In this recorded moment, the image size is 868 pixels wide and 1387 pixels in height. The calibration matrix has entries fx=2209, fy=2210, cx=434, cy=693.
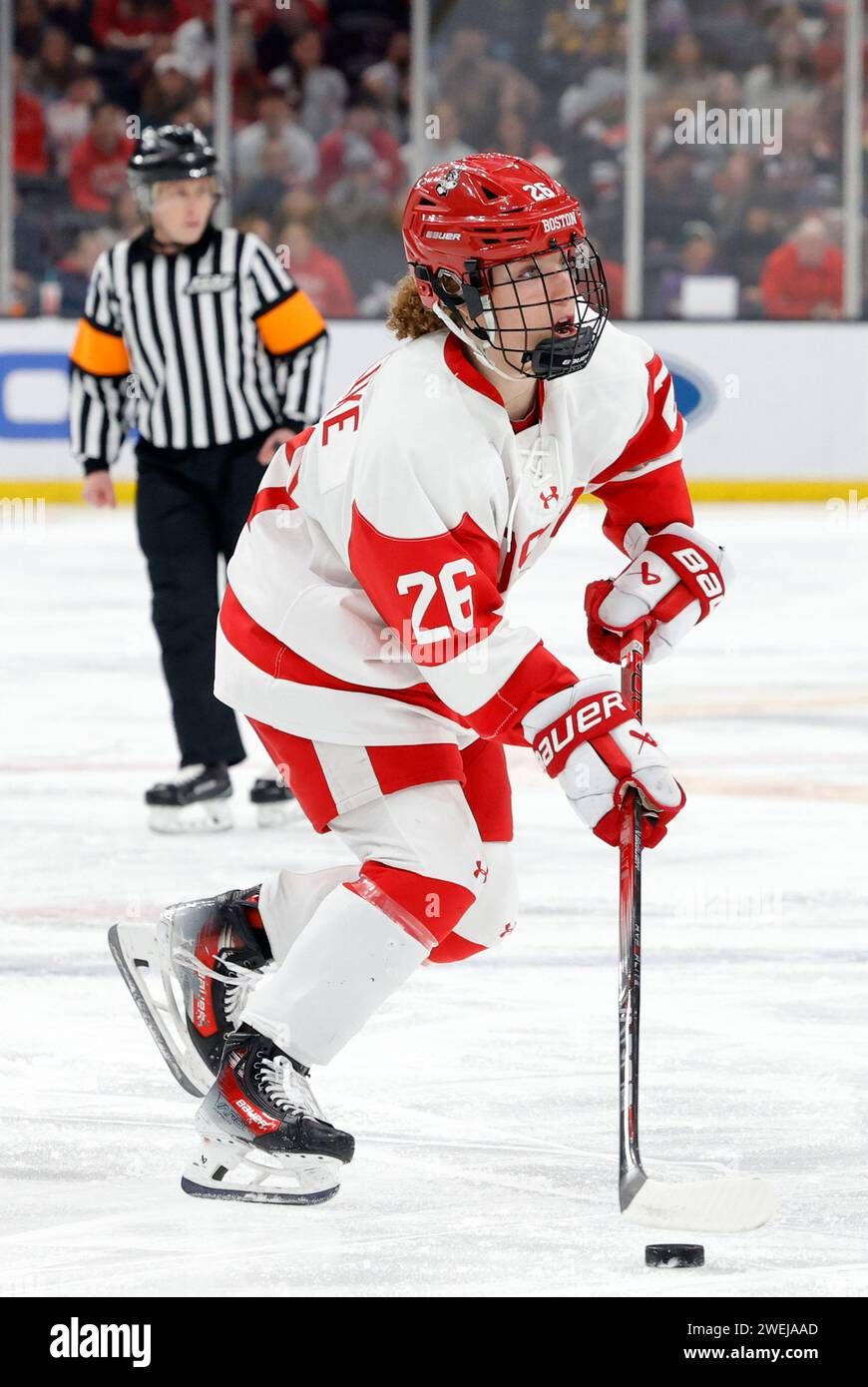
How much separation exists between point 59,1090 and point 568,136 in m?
6.53

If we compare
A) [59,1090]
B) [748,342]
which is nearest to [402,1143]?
[59,1090]

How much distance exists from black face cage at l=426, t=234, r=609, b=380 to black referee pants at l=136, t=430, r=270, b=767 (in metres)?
1.93

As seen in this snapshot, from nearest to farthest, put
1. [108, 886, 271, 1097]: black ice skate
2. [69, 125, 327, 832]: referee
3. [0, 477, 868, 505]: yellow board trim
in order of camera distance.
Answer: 1. [108, 886, 271, 1097]: black ice skate
2. [69, 125, 327, 832]: referee
3. [0, 477, 868, 505]: yellow board trim

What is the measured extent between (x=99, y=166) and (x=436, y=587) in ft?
22.8

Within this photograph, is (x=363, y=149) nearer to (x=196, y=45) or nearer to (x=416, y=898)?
(x=196, y=45)

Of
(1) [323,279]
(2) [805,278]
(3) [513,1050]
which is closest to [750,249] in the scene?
(2) [805,278]

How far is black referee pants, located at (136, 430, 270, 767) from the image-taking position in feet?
13.1

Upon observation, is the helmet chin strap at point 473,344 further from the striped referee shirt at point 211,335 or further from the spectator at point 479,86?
the spectator at point 479,86

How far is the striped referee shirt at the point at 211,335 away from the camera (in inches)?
157

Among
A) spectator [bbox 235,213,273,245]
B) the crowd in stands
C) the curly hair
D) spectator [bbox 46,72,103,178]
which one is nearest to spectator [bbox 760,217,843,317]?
the crowd in stands

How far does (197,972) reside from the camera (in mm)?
2408

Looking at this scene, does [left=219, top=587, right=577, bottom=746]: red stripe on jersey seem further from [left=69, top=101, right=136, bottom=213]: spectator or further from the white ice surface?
[left=69, top=101, right=136, bottom=213]: spectator

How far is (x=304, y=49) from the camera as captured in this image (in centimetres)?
868

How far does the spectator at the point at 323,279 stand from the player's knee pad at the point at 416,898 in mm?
6223
